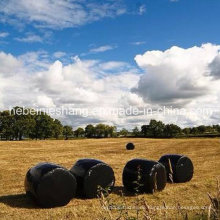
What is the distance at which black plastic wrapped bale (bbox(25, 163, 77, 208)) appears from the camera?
1036 cm

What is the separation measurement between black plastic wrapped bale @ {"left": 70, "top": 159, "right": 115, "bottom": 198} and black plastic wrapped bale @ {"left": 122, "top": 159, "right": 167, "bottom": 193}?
3.55 feet

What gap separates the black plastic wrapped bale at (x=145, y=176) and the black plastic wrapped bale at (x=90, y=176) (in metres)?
1.08

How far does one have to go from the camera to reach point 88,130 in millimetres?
163625

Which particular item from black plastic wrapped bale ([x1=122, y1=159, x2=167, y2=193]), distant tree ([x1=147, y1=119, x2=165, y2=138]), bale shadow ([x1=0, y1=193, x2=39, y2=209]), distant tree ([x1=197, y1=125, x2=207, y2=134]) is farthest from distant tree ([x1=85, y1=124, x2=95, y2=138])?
bale shadow ([x1=0, y1=193, x2=39, y2=209])

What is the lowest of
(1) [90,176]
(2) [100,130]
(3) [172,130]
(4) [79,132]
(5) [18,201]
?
(5) [18,201]

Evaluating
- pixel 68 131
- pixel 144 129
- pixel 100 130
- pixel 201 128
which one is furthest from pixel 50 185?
pixel 201 128

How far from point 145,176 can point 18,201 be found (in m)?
4.47

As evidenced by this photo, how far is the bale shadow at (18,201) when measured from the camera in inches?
418

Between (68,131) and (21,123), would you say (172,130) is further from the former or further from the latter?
(21,123)

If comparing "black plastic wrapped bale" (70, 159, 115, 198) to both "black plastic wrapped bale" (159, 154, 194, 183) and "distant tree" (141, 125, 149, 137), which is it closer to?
"black plastic wrapped bale" (159, 154, 194, 183)

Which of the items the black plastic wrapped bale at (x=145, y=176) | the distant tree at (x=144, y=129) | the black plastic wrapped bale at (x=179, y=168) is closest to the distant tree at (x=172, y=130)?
the distant tree at (x=144, y=129)

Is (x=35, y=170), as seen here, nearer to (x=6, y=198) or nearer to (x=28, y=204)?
(x=28, y=204)

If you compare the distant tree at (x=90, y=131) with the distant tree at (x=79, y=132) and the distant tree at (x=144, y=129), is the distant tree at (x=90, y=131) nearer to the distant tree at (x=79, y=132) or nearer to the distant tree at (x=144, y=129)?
the distant tree at (x=79, y=132)

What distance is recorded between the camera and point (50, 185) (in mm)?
10539
